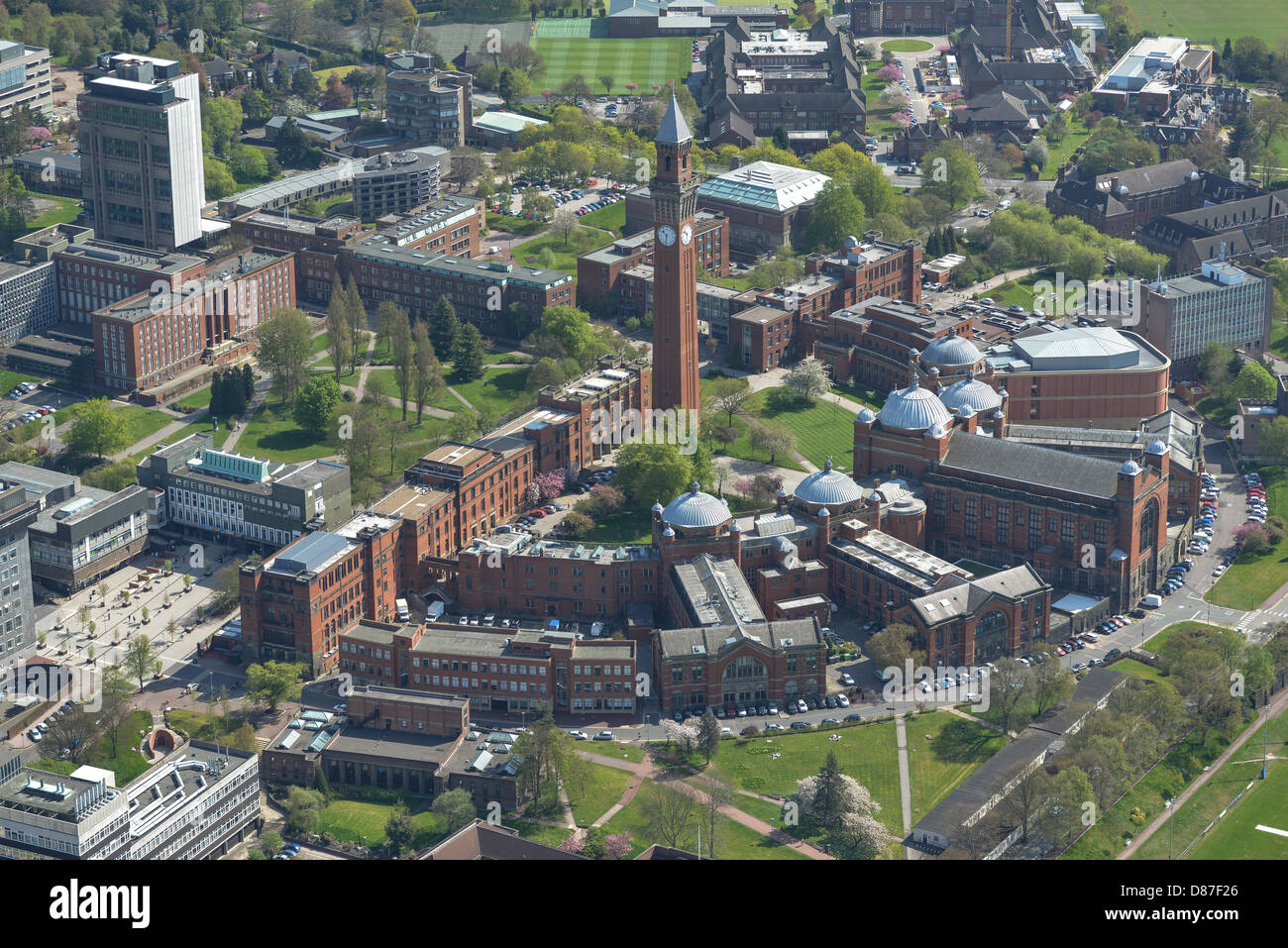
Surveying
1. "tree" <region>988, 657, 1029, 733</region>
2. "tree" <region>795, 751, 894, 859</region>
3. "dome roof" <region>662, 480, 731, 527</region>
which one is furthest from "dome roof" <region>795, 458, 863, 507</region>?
"tree" <region>795, 751, 894, 859</region>

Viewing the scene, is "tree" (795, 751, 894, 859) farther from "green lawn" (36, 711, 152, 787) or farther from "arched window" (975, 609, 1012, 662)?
"green lawn" (36, 711, 152, 787)

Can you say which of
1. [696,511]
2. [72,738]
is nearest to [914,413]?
[696,511]

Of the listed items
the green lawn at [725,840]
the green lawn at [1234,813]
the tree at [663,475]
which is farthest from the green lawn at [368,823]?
the tree at [663,475]

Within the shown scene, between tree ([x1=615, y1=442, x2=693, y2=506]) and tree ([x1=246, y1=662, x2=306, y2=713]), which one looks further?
tree ([x1=615, y1=442, x2=693, y2=506])

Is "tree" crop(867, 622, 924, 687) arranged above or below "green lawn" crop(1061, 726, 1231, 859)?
above

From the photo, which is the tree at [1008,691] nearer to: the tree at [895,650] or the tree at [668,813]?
the tree at [895,650]

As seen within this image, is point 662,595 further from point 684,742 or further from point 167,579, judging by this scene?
point 167,579
